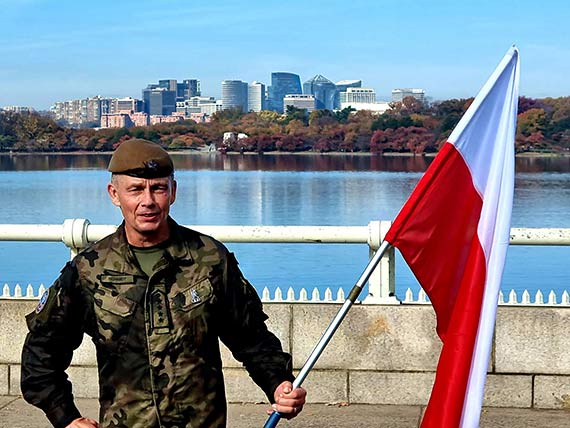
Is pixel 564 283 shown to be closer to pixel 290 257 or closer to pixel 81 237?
pixel 290 257

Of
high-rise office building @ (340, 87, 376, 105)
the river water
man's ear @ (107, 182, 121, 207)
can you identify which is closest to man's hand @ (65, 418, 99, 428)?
man's ear @ (107, 182, 121, 207)

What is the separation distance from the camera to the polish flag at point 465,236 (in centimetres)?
455

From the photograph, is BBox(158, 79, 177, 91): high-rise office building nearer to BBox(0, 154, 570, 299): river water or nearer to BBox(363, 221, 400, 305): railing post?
BBox(0, 154, 570, 299): river water

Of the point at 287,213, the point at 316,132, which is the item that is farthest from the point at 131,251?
the point at 316,132

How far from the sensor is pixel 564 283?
16938mm

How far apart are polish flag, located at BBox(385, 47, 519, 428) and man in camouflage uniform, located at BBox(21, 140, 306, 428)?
2.76 feet

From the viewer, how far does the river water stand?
18.0m

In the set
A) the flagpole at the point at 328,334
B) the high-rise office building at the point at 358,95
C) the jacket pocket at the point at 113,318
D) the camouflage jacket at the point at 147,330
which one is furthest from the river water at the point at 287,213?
the high-rise office building at the point at 358,95

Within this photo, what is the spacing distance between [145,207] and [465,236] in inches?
54.4

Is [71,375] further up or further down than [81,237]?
further down

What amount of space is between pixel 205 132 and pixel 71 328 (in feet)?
310

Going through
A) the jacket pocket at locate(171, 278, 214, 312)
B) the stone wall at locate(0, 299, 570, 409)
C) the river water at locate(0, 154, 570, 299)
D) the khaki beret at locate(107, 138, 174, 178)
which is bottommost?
the river water at locate(0, 154, 570, 299)

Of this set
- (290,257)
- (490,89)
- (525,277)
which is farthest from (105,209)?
(490,89)

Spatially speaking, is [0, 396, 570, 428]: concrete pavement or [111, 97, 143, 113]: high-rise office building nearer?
[0, 396, 570, 428]: concrete pavement
